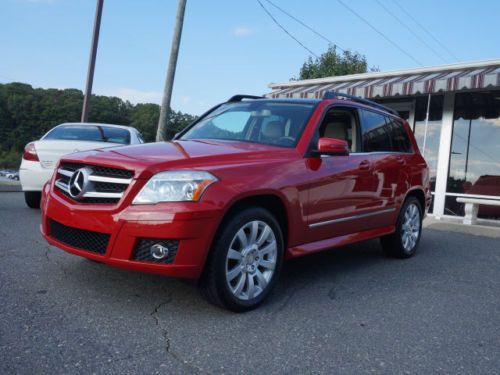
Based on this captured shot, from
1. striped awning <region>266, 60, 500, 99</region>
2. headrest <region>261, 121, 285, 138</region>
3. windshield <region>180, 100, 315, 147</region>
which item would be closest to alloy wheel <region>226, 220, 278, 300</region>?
windshield <region>180, 100, 315, 147</region>

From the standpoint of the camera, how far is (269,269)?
3.33 meters

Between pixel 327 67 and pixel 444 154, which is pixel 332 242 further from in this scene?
pixel 327 67

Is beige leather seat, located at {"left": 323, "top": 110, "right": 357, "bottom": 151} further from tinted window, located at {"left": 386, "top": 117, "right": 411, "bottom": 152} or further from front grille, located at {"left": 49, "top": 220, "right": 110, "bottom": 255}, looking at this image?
front grille, located at {"left": 49, "top": 220, "right": 110, "bottom": 255}

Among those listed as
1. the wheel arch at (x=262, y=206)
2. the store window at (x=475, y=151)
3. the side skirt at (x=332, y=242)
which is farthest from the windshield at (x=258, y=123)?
the store window at (x=475, y=151)

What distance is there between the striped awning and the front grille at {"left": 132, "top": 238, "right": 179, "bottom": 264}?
746cm

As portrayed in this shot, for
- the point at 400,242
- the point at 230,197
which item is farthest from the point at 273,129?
the point at 400,242

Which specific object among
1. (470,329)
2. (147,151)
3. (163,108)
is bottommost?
(470,329)

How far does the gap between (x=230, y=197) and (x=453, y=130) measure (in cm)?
863

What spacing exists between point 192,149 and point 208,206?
75cm

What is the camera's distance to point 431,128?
1048 centimetres

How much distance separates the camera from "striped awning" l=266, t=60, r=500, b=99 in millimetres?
8453

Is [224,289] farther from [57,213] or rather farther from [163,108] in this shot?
[163,108]

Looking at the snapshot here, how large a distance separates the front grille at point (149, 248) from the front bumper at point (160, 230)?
0.07 ft

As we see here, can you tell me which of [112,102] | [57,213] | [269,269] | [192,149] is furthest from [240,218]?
[112,102]
